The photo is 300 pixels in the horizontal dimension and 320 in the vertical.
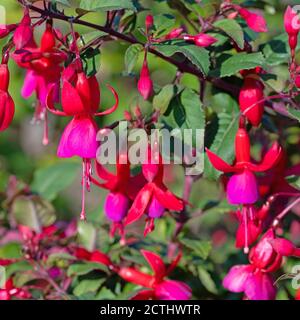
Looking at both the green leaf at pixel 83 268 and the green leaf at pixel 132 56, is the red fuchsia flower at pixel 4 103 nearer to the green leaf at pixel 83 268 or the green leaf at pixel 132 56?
the green leaf at pixel 132 56

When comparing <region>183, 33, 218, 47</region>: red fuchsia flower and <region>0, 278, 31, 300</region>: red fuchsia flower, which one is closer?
<region>183, 33, 218, 47</region>: red fuchsia flower

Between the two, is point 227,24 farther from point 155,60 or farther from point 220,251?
point 155,60

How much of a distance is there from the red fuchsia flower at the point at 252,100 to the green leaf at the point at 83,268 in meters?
0.39

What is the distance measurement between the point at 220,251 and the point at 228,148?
637mm

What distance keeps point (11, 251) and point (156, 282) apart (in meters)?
0.37

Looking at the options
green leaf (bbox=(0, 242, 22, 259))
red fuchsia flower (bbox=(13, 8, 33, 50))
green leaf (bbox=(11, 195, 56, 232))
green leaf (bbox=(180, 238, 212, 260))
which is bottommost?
green leaf (bbox=(0, 242, 22, 259))

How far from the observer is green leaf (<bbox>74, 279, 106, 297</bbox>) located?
1310mm

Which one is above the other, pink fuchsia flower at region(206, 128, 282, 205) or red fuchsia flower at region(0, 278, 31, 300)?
pink fuchsia flower at region(206, 128, 282, 205)

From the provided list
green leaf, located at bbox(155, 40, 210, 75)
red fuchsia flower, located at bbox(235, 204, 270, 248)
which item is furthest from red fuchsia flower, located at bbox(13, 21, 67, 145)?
red fuchsia flower, located at bbox(235, 204, 270, 248)

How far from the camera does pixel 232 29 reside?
43.8 inches

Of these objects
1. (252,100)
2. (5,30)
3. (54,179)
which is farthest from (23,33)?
(54,179)

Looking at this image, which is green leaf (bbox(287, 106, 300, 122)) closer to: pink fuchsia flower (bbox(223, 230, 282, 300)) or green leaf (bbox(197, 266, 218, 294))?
pink fuchsia flower (bbox(223, 230, 282, 300))

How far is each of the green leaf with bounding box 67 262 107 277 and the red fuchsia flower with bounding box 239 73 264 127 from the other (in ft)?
1.27

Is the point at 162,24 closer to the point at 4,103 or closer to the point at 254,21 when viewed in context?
the point at 254,21
